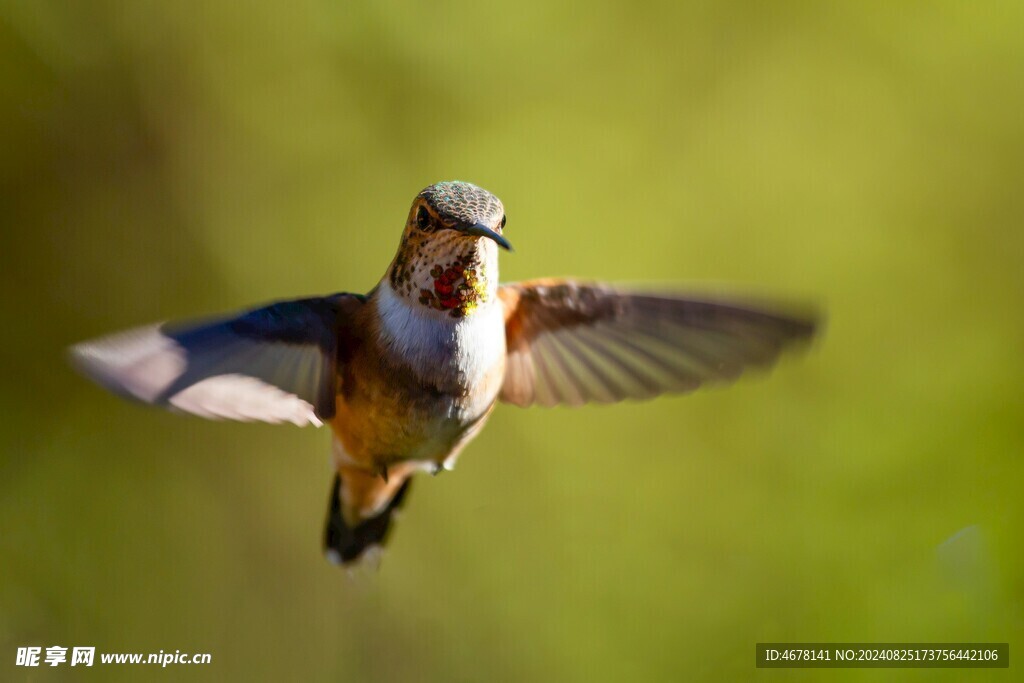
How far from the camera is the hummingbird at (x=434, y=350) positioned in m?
1.47

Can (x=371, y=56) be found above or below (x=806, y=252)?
above

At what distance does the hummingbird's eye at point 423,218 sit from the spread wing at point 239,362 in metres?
0.23

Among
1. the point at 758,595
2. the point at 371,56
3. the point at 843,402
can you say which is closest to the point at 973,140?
the point at 843,402

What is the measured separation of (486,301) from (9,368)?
81.9 inches

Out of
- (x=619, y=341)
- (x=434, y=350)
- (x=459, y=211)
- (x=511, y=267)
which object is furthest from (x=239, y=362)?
(x=511, y=267)

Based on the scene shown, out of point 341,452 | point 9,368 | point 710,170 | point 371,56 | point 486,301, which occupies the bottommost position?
point 341,452

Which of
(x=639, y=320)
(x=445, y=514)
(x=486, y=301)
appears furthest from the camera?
(x=445, y=514)

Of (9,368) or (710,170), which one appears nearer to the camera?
(9,368)

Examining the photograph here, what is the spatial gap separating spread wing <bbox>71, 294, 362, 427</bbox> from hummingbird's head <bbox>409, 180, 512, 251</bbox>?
266 mm

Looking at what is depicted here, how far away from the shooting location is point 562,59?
3393 mm

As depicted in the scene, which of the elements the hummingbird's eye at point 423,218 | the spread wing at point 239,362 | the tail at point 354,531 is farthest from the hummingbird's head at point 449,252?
the tail at point 354,531

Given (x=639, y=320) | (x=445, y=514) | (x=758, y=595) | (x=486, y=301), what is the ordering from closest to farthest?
(x=486, y=301)
(x=639, y=320)
(x=758, y=595)
(x=445, y=514)

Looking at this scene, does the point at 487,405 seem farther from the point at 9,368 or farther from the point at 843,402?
the point at 9,368

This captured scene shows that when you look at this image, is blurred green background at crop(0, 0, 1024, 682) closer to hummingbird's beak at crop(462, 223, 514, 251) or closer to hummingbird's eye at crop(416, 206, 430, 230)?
hummingbird's eye at crop(416, 206, 430, 230)
